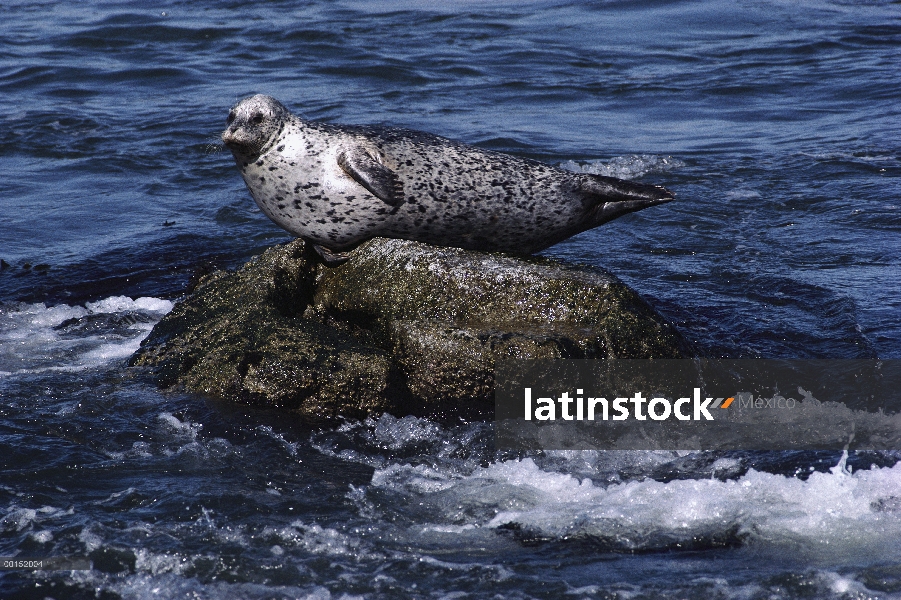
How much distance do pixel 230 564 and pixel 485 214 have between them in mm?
2703

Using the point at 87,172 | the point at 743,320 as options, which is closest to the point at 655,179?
the point at 743,320

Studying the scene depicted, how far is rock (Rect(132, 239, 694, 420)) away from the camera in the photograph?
16.5 feet

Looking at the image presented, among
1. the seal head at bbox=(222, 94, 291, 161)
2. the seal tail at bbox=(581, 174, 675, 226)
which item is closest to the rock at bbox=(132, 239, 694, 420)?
the seal head at bbox=(222, 94, 291, 161)

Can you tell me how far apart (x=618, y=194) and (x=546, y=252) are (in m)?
1.87

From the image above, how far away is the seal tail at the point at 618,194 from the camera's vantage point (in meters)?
6.12

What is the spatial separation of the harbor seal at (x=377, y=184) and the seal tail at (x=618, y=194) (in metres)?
0.11

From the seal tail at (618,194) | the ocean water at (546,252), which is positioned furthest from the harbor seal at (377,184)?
the ocean water at (546,252)

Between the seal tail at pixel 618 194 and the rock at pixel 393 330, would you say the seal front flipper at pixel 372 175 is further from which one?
the seal tail at pixel 618 194

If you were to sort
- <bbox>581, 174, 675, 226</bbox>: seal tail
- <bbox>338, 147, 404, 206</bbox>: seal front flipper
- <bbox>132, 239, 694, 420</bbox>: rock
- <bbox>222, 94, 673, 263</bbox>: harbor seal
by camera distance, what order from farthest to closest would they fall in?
1. <bbox>581, 174, 675, 226</bbox>: seal tail
2. <bbox>222, 94, 673, 263</bbox>: harbor seal
3. <bbox>338, 147, 404, 206</bbox>: seal front flipper
4. <bbox>132, 239, 694, 420</bbox>: rock

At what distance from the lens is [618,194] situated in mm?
6148

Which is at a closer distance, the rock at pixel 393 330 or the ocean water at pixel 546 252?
the ocean water at pixel 546 252

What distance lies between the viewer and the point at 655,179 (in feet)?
31.7

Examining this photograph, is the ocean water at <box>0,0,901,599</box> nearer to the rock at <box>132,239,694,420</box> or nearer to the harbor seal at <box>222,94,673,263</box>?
the rock at <box>132,239,694,420</box>

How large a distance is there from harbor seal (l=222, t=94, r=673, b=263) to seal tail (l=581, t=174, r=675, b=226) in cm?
11
